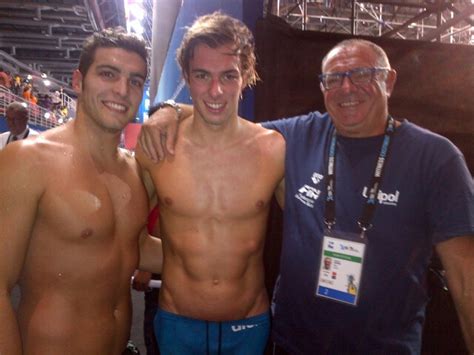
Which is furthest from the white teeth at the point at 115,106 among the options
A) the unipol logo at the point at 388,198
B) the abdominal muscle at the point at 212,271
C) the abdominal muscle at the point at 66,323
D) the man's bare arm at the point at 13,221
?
the unipol logo at the point at 388,198

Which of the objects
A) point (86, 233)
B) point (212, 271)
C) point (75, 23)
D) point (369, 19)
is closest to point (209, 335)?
point (212, 271)

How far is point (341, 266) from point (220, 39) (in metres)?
1.19

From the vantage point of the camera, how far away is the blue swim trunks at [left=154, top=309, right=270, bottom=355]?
1.90m

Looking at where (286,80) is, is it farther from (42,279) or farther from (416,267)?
(42,279)

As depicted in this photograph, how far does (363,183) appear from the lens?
5.38 feet

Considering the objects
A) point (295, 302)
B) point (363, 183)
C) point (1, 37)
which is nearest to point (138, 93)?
point (363, 183)

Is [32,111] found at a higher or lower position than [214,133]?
lower

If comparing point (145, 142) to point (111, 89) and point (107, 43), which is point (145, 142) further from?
point (107, 43)

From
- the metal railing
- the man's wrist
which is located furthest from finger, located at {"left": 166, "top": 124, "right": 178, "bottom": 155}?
the metal railing

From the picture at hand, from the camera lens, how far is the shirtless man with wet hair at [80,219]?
1.38 meters

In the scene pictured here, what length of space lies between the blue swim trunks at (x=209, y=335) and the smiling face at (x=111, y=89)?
94 centimetres

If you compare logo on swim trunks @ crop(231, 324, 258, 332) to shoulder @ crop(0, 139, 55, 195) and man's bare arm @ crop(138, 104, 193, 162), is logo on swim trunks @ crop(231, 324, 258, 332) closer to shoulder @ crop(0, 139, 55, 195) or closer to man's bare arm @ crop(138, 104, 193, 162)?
man's bare arm @ crop(138, 104, 193, 162)

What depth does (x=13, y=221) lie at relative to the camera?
134 cm

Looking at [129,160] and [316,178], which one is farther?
[129,160]
